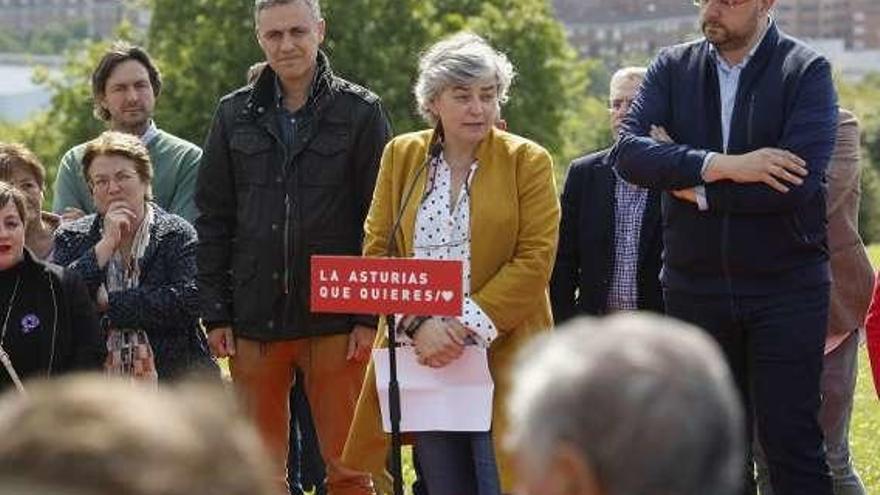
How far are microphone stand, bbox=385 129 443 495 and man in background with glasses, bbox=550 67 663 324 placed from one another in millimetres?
919

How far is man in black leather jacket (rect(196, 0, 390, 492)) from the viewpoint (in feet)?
20.9

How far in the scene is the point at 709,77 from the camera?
555cm

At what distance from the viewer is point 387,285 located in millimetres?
5359

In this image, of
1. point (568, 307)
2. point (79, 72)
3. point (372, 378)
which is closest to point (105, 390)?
point (372, 378)

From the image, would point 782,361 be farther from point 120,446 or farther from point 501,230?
point 120,446

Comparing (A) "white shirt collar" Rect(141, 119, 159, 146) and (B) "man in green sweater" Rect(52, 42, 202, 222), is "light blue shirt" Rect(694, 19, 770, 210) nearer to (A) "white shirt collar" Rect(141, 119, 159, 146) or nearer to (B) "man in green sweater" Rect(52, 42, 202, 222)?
(B) "man in green sweater" Rect(52, 42, 202, 222)

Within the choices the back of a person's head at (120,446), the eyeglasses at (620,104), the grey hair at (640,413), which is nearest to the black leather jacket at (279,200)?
the eyeglasses at (620,104)

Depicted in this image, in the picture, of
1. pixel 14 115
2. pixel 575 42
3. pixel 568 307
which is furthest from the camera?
pixel 575 42

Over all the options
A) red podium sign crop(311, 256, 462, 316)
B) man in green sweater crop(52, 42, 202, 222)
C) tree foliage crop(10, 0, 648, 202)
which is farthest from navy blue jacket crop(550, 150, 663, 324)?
tree foliage crop(10, 0, 648, 202)

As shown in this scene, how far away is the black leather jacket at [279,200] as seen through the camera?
6.38 metres

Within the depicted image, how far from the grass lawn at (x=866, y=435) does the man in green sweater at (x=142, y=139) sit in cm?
315

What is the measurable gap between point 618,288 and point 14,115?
140980 mm

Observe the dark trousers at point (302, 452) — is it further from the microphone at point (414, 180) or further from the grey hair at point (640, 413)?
the grey hair at point (640, 413)

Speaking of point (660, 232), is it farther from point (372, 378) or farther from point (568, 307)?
point (372, 378)
